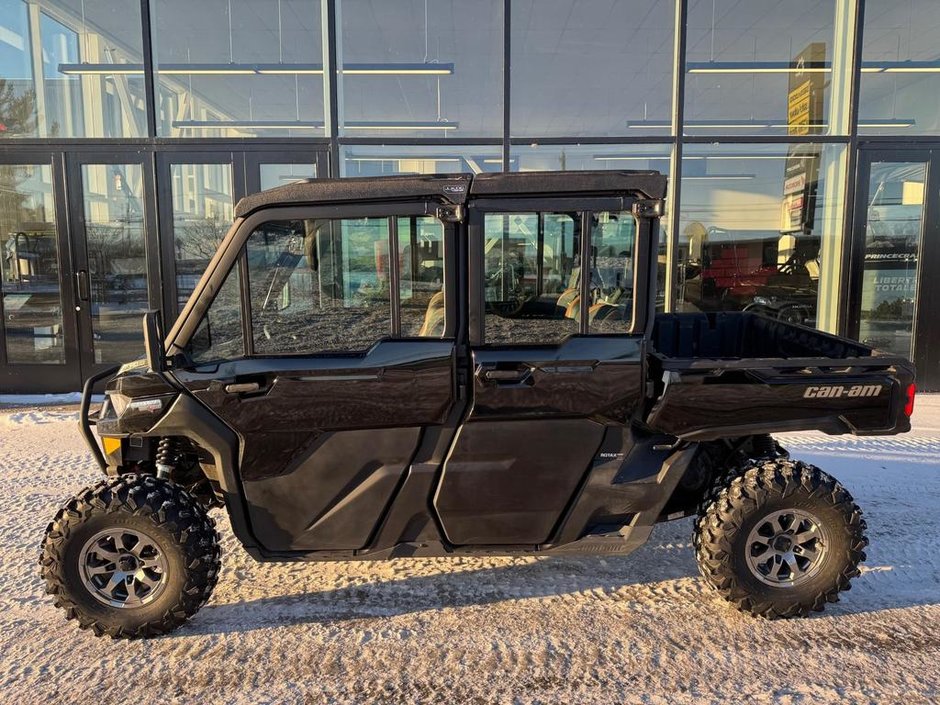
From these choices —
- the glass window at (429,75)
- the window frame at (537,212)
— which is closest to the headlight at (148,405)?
the window frame at (537,212)

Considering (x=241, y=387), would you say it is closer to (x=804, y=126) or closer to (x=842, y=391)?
(x=842, y=391)

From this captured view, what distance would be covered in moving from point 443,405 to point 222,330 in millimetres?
1014

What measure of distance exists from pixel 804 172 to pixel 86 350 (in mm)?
8806

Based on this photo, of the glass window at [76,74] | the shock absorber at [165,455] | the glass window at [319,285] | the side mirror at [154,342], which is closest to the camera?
the side mirror at [154,342]

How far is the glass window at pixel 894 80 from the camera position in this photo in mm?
7797

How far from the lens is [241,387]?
2910 mm

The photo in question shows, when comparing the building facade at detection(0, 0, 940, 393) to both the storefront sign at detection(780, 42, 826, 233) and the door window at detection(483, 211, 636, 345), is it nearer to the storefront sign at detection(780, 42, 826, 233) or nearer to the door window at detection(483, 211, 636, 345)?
the storefront sign at detection(780, 42, 826, 233)

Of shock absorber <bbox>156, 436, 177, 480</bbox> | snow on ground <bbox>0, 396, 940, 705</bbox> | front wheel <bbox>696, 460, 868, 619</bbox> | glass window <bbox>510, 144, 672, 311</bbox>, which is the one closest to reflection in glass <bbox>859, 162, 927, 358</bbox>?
glass window <bbox>510, 144, 672, 311</bbox>

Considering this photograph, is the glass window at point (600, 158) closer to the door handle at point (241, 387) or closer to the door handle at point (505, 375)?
the door handle at point (505, 375)

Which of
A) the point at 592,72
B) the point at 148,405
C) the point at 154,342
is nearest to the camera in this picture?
the point at 154,342

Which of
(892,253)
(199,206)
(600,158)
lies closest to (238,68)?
(199,206)

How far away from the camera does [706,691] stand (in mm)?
2607

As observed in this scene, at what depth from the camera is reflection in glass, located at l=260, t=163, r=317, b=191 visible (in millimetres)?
7801

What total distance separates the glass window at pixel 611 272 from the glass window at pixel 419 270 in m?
0.67
